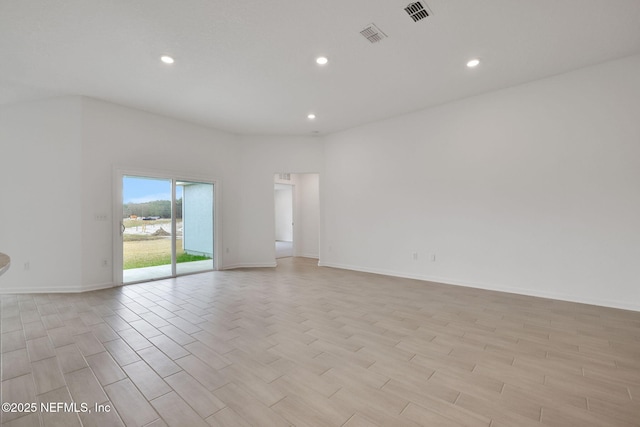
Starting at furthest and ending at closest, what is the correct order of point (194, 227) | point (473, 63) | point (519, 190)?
point (194, 227) < point (519, 190) < point (473, 63)

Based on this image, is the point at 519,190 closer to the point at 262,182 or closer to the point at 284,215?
the point at 262,182

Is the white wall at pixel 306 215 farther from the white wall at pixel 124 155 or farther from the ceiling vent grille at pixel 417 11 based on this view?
the ceiling vent grille at pixel 417 11

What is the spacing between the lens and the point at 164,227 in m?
5.38

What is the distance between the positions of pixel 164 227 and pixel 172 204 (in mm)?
493

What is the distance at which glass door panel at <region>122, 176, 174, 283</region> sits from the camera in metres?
4.93

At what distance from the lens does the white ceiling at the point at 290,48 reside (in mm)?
2617

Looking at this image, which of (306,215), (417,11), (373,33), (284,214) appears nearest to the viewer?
(417,11)

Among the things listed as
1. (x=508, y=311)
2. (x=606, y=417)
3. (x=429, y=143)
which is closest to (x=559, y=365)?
(x=606, y=417)

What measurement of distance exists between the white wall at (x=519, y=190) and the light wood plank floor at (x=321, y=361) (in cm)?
58

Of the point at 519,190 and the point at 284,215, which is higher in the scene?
the point at 519,190

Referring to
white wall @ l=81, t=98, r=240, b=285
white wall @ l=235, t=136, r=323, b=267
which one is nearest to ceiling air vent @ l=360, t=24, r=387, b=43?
white wall @ l=235, t=136, r=323, b=267

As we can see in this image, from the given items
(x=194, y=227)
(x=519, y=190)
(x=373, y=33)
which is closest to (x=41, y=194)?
(x=194, y=227)

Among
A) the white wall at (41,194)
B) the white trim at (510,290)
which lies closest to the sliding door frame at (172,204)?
the white wall at (41,194)

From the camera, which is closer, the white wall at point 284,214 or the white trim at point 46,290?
the white trim at point 46,290
